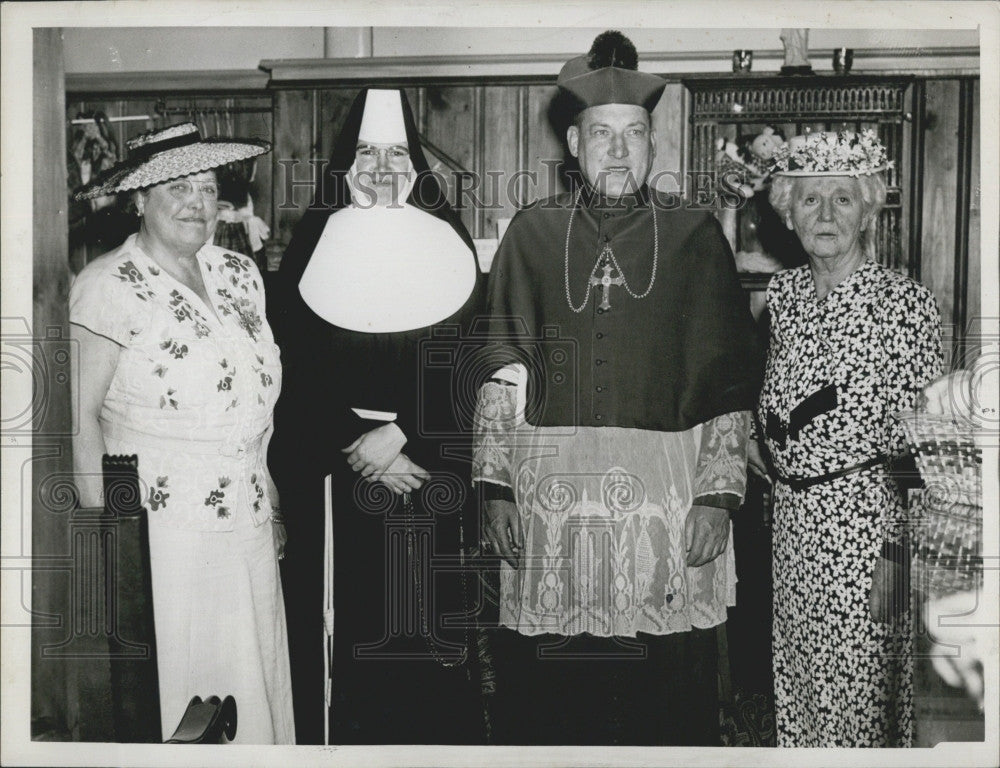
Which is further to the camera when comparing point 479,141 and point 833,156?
point 479,141

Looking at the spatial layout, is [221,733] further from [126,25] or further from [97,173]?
[126,25]

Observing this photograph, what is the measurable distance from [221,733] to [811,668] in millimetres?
1348

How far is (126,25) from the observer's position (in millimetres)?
2244

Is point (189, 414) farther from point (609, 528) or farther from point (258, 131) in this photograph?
point (609, 528)

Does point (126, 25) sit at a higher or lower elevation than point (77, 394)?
higher

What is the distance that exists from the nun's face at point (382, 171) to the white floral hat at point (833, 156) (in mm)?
902

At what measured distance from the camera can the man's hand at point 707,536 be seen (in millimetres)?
2201

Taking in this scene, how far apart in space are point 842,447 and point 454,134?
1170 millimetres

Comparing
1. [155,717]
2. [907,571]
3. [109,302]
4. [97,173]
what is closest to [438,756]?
[155,717]

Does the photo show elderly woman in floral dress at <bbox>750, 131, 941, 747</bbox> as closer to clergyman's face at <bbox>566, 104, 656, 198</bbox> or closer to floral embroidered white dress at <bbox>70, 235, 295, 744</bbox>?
clergyman's face at <bbox>566, 104, 656, 198</bbox>

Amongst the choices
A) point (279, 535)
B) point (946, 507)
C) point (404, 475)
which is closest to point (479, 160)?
point (404, 475)

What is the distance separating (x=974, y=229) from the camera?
224 cm

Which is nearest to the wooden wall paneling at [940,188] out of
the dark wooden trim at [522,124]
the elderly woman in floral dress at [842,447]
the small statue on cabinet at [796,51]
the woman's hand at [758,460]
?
the elderly woman in floral dress at [842,447]

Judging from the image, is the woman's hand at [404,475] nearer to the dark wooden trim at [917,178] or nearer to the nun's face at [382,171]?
the nun's face at [382,171]
